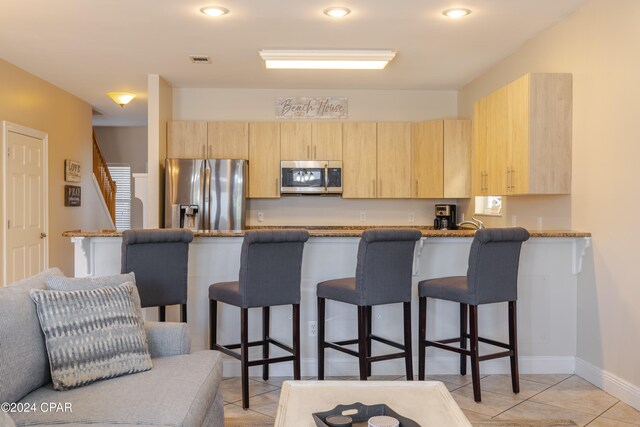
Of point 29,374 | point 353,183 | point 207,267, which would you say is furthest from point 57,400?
point 353,183

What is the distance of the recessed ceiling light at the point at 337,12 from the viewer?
13.2 ft

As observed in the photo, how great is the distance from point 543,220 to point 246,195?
10.3ft

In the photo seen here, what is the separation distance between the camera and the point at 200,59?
543cm

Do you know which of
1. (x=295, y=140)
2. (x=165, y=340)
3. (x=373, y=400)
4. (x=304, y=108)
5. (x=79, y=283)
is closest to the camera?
(x=373, y=400)

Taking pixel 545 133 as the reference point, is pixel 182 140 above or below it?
above

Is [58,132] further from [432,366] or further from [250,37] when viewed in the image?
→ [432,366]

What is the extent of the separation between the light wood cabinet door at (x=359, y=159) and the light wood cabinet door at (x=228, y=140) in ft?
3.66

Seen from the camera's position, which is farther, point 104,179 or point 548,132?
point 104,179

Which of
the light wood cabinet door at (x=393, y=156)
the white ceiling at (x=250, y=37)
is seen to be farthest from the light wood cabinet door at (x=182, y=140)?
the light wood cabinet door at (x=393, y=156)

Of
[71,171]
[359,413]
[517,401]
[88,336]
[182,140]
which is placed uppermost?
[182,140]

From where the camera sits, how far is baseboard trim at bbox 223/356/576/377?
4117 millimetres

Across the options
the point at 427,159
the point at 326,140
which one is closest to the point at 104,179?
the point at 326,140

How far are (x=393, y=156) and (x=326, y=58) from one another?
1.88 metres

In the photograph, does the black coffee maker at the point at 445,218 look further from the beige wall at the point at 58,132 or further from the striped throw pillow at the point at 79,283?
the striped throw pillow at the point at 79,283
